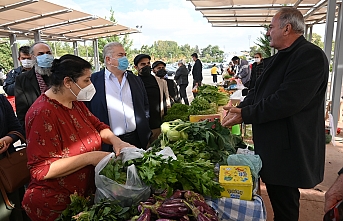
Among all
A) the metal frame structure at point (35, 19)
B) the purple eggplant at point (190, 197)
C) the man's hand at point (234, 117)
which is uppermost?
the metal frame structure at point (35, 19)

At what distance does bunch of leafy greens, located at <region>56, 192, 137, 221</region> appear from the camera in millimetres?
1248

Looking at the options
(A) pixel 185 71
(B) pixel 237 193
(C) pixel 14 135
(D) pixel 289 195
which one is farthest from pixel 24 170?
(A) pixel 185 71

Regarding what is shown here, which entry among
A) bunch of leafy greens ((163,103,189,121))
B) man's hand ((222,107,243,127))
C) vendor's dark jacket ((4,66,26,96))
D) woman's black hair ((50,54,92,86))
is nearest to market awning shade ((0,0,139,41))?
vendor's dark jacket ((4,66,26,96))

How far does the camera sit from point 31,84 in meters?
2.77

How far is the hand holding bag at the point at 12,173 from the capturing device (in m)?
1.93

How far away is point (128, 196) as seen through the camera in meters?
1.41

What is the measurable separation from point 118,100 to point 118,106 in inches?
2.4

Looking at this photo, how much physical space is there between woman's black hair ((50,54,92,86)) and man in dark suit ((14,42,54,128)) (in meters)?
1.16

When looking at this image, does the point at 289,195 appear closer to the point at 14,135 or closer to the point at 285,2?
the point at 14,135

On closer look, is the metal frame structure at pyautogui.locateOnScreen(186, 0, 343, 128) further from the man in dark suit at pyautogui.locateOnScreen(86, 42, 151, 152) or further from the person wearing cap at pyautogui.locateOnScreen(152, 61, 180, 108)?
the man in dark suit at pyautogui.locateOnScreen(86, 42, 151, 152)

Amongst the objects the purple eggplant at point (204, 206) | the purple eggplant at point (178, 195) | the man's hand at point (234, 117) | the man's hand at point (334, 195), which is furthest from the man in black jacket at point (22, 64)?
the man's hand at point (334, 195)

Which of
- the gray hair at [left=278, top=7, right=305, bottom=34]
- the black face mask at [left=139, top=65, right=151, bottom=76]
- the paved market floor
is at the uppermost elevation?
the gray hair at [left=278, top=7, right=305, bottom=34]

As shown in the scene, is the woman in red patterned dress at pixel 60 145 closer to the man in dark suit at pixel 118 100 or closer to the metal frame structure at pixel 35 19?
the man in dark suit at pixel 118 100

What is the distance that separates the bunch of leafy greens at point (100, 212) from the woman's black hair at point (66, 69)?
71cm
